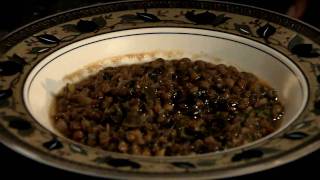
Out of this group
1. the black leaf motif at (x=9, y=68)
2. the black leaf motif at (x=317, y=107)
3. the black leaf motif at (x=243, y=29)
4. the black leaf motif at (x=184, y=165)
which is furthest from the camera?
the black leaf motif at (x=243, y=29)

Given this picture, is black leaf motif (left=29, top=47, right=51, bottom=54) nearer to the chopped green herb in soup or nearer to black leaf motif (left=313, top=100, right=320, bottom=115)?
the chopped green herb in soup

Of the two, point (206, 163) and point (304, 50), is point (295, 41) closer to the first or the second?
point (304, 50)

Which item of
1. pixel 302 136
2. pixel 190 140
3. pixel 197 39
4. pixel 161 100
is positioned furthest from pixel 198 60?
pixel 302 136

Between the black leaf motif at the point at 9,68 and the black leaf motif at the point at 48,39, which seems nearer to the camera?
the black leaf motif at the point at 9,68

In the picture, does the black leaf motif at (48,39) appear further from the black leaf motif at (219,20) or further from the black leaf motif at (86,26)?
the black leaf motif at (219,20)

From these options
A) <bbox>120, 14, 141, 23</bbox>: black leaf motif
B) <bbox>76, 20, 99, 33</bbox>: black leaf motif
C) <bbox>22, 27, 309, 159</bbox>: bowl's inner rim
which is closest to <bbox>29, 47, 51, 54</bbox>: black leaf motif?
<bbox>22, 27, 309, 159</bbox>: bowl's inner rim

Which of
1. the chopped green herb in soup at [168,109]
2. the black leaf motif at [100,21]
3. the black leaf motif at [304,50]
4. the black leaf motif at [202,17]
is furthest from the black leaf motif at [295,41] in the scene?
the black leaf motif at [100,21]
